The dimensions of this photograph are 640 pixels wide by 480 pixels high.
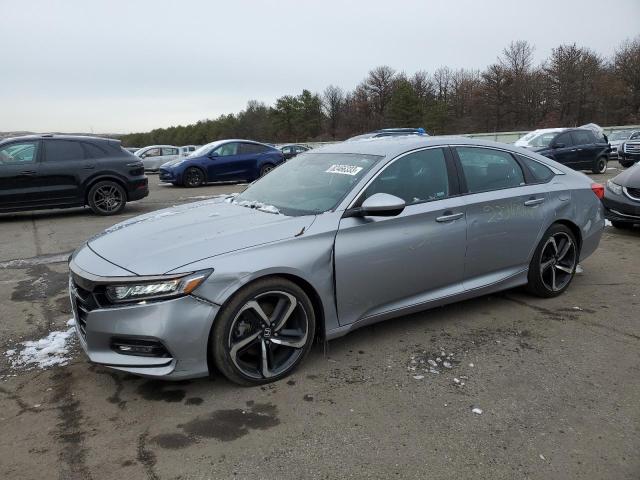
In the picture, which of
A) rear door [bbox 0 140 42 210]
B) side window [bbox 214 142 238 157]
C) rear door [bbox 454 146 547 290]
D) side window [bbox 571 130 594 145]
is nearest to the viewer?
rear door [bbox 454 146 547 290]

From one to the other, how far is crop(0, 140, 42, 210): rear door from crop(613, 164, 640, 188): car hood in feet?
33.5

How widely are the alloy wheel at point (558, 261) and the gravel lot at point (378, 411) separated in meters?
0.47

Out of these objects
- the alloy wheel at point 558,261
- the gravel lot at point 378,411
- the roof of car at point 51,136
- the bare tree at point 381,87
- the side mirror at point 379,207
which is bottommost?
the gravel lot at point 378,411

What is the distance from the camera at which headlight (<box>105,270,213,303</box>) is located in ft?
9.59

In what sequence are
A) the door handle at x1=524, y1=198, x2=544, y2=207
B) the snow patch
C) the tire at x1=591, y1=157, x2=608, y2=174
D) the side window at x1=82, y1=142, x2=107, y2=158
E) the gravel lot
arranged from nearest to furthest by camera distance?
the gravel lot
the snow patch
the door handle at x1=524, y1=198, x2=544, y2=207
the side window at x1=82, y1=142, x2=107, y2=158
the tire at x1=591, y1=157, x2=608, y2=174

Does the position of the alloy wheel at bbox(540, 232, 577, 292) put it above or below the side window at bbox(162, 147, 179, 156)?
below

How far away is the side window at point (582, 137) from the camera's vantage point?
1692 cm

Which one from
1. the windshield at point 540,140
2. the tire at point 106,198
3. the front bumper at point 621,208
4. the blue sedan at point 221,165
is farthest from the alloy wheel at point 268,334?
the windshield at point 540,140

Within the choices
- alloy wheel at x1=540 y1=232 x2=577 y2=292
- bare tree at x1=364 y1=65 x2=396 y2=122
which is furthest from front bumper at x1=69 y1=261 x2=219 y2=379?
bare tree at x1=364 y1=65 x2=396 y2=122

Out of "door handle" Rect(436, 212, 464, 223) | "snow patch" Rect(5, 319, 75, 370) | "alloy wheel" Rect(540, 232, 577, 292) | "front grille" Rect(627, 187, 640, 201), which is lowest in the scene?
"snow patch" Rect(5, 319, 75, 370)

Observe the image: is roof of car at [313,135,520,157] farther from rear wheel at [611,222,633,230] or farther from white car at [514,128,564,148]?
white car at [514,128,564,148]

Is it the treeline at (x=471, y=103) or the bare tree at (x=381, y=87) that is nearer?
the treeline at (x=471, y=103)

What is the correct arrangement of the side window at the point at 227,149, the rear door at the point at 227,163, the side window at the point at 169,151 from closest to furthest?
the rear door at the point at 227,163
the side window at the point at 227,149
the side window at the point at 169,151

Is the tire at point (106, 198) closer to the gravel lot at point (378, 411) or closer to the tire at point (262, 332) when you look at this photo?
the gravel lot at point (378, 411)
